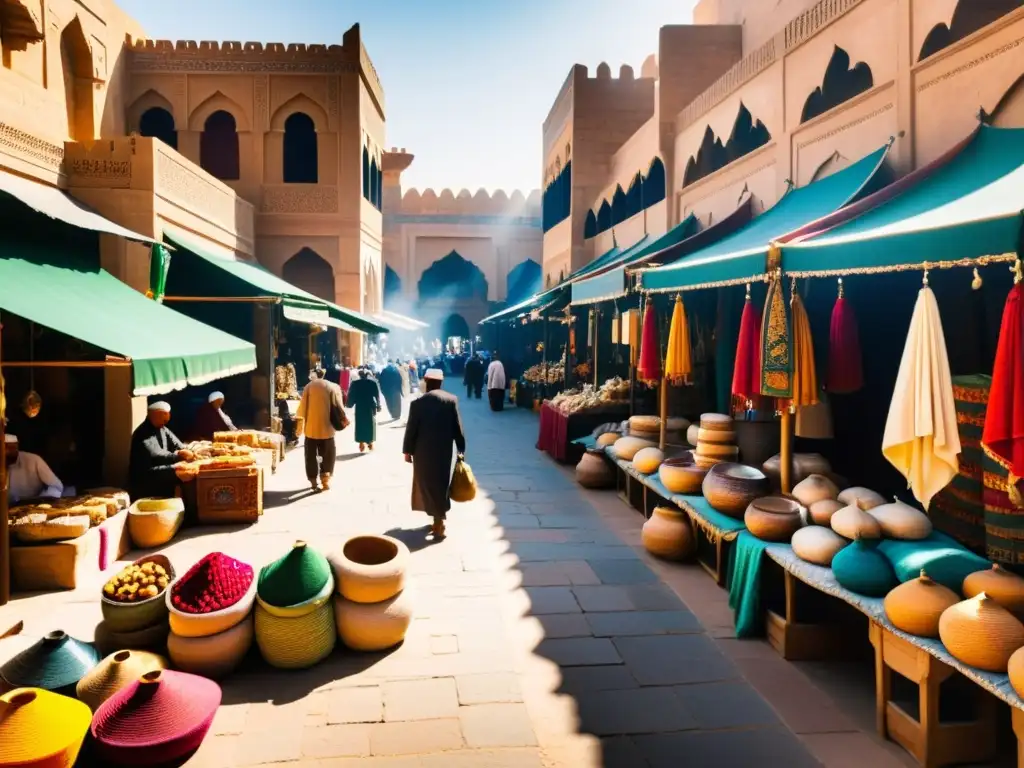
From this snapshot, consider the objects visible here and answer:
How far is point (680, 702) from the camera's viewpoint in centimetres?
364

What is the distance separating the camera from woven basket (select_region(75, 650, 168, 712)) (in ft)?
10.7

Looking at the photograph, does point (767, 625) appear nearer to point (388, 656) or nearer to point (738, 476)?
point (738, 476)

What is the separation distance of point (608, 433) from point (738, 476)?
11.8 ft

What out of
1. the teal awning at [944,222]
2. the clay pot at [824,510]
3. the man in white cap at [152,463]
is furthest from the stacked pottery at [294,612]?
the teal awning at [944,222]

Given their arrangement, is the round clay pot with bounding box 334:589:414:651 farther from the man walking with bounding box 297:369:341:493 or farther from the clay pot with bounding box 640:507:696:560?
the man walking with bounding box 297:369:341:493

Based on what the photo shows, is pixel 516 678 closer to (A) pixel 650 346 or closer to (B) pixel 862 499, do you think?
(B) pixel 862 499

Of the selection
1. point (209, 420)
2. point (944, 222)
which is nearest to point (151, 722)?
point (944, 222)

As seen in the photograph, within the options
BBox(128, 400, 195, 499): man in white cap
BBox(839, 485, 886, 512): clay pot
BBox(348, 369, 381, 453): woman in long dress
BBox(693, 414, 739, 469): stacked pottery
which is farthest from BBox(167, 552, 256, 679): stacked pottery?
BBox(348, 369, 381, 453): woman in long dress

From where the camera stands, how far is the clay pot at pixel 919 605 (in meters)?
3.19

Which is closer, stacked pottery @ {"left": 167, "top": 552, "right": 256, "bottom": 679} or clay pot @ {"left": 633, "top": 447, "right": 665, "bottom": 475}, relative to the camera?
stacked pottery @ {"left": 167, "top": 552, "right": 256, "bottom": 679}

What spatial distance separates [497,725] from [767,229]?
17.5ft

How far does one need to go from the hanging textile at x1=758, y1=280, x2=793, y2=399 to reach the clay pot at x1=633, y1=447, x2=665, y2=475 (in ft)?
6.78

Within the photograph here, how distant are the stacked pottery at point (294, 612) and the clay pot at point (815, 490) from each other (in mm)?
3008

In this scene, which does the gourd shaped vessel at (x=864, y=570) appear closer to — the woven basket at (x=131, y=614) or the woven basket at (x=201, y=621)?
the woven basket at (x=201, y=621)
